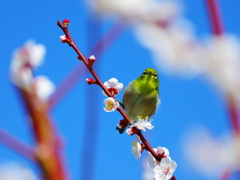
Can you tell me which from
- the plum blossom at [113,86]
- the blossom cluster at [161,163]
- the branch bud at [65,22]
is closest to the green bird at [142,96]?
the plum blossom at [113,86]

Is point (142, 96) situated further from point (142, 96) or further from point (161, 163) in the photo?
point (161, 163)

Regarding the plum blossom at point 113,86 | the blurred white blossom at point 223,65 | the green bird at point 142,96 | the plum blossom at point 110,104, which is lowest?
the blurred white blossom at point 223,65

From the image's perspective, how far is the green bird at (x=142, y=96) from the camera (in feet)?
13.5

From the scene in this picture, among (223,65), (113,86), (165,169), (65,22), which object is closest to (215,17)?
(223,65)

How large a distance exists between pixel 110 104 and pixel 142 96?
86.8 inches

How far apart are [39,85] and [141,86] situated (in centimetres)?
381

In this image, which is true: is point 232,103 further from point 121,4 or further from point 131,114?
point 131,114


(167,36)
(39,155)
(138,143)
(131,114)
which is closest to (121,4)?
(167,36)

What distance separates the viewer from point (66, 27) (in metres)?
1.20

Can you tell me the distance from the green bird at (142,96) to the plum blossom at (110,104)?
2062 millimetres

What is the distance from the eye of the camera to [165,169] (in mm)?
1744

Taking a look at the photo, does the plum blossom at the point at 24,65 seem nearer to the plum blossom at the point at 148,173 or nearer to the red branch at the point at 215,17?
the red branch at the point at 215,17

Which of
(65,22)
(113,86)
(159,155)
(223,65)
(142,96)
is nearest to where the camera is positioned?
(223,65)

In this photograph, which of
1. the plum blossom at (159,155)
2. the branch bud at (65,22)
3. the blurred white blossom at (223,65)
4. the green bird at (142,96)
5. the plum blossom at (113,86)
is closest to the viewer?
the blurred white blossom at (223,65)
